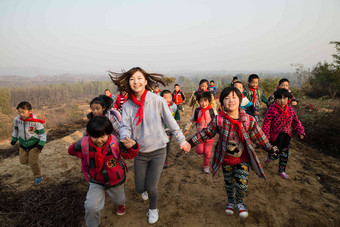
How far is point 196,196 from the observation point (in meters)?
3.40

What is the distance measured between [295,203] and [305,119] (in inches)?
179

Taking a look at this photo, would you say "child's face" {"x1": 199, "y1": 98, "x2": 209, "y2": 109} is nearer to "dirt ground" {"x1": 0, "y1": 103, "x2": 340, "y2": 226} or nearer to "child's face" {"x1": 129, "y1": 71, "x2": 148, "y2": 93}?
"dirt ground" {"x1": 0, "y1": 103, "x2": 340, "y2": 226}

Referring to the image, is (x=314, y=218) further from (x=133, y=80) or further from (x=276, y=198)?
(x=133, y=80)

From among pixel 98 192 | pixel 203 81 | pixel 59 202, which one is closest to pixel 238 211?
pixel 98 192

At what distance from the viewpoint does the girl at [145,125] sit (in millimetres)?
2424

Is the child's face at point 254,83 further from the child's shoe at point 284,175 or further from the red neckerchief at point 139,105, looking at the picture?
the red neckerchief at point 139,105

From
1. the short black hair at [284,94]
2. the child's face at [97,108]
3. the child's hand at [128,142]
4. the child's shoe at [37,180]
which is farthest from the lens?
the child's shoe at [37,180]

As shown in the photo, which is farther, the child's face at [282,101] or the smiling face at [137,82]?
the child's face at [282,101]

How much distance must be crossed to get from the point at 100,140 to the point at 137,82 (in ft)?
2.95

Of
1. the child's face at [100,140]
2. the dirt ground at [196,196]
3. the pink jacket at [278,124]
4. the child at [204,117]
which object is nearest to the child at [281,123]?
the pink jacket at [278,124]

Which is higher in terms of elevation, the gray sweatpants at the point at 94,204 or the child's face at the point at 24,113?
the child's face at the point at 24,113

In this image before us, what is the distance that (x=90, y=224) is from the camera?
2229mm

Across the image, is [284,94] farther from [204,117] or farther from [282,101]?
[204,117]

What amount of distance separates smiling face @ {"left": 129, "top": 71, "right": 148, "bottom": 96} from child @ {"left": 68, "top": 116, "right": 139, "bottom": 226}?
55 cm
